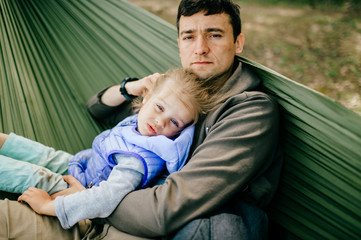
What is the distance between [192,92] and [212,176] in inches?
19.5

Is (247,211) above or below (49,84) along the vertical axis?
below

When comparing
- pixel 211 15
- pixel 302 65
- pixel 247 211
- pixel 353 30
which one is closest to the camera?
pixel 247 211

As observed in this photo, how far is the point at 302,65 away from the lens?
13.5 ft

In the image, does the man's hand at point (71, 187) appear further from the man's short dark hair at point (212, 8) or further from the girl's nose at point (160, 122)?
the man's short dark hair at point (212, 8)

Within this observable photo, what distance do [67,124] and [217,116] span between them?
42.3 inches

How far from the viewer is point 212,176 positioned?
91 cm

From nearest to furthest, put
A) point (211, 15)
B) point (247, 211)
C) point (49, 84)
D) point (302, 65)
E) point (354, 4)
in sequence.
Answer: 1. point (247, 211)
2. point (211, 15)
3. point (49, 84)
4. point (302, 65)
5. point (354, 4)

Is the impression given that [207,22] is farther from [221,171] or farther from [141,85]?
[221,171]

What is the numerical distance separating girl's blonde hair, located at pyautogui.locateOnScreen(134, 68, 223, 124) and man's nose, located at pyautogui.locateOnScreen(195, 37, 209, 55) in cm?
12

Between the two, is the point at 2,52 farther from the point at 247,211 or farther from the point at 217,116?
the point at 247,211

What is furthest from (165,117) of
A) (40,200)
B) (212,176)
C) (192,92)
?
(40,200)

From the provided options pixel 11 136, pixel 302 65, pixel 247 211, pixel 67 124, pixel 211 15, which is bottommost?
pixel 302 65

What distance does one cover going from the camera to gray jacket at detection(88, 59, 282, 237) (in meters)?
0.88

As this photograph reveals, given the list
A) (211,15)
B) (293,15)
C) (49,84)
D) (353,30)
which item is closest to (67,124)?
(49,84)
